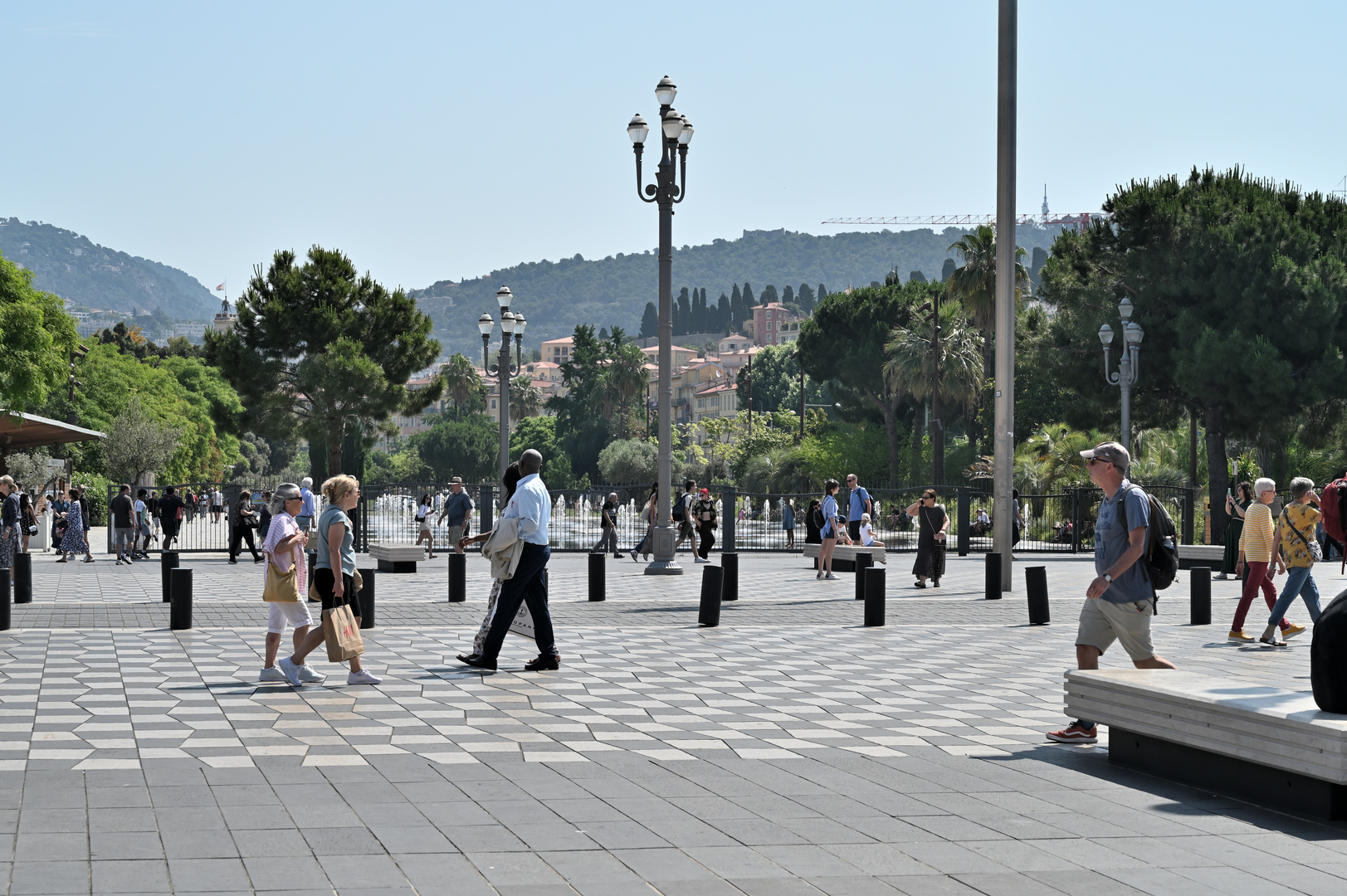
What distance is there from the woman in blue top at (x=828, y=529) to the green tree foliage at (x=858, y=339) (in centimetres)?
4439

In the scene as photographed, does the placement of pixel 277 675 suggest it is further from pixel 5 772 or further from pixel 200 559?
pixel 200 559

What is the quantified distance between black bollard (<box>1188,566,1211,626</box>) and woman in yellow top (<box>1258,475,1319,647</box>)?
216 cm

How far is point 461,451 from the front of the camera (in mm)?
123438

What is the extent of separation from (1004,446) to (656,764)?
1202 centimetres

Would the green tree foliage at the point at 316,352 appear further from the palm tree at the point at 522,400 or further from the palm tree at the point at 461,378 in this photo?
the palm tree at the point at 461,378

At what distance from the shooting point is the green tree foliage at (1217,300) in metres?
36.1

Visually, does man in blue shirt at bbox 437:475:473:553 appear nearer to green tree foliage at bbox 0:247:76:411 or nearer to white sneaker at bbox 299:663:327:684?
green tree foliage at bbox 0:247:76:411

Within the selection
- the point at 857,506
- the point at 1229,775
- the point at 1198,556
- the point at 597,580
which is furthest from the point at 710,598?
the point at 1198,556

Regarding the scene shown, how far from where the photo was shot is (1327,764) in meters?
5.55

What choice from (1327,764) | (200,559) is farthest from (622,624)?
(200,559)

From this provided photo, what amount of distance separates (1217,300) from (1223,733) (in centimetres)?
3363

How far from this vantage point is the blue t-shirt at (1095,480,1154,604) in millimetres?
7625

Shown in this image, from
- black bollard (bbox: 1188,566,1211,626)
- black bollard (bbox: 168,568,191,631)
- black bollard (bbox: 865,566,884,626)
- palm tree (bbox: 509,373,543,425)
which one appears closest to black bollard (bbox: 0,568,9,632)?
black bollard (bbox: 168,568,191,631)

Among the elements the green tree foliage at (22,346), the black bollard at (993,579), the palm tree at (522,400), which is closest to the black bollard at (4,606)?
the black bollard at (993,579)
